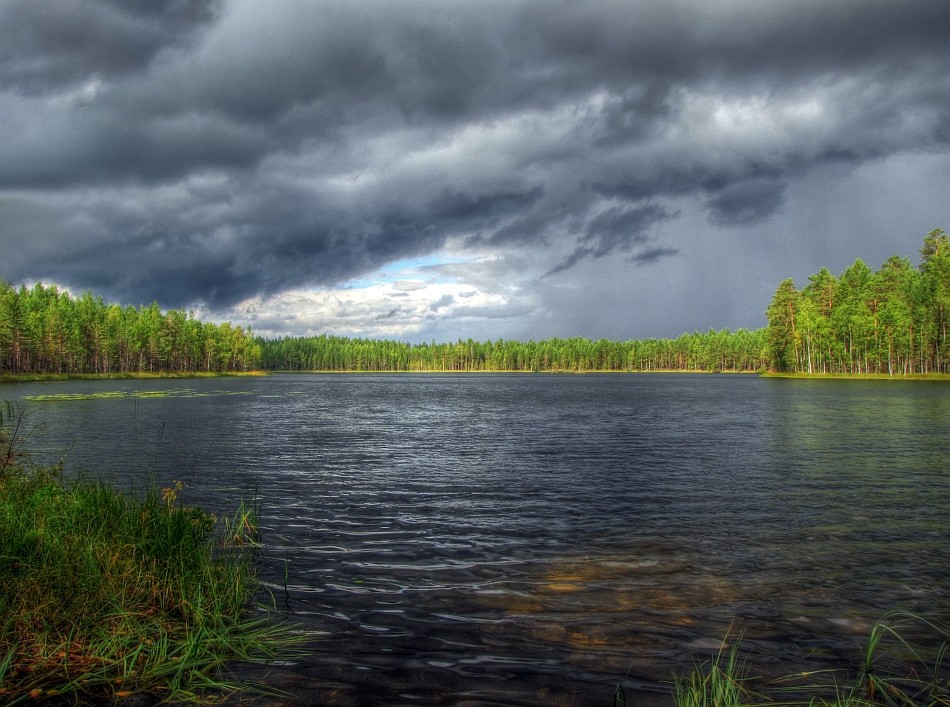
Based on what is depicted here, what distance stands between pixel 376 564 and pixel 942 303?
144241 mm

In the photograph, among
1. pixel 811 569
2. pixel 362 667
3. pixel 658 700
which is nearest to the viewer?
pixel 658 700


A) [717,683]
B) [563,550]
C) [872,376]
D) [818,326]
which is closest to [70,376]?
[563,550]

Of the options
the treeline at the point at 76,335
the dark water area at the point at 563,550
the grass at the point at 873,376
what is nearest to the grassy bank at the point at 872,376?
the grass at the point at 873,376

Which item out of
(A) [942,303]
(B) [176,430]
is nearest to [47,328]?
(B) [176,430]

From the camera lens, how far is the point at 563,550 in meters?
14.9

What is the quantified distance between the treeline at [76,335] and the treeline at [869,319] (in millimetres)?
188778

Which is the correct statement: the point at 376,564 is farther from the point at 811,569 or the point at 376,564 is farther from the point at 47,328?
the point at 47,328

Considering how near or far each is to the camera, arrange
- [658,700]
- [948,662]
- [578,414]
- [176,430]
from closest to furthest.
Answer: [658,700] → [948,662] → [176,430] → [578,414]

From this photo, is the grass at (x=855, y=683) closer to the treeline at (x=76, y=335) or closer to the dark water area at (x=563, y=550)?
the dark water area at (x=563, y=550)

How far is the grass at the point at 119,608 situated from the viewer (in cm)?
748

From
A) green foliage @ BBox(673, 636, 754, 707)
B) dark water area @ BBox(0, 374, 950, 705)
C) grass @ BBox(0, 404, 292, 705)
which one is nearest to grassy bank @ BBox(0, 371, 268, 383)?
dark water area @ BBox(0, 374, 950, 705)

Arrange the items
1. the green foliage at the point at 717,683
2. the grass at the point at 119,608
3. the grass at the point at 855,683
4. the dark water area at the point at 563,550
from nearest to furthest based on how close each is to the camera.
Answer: the green foliage at the point at 717,683
the grass at the point at 855,683
the grass at the point at 119,608
the dark water area at the point at 563,550

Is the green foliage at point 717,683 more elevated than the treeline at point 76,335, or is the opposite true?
the treeline at point 76,335

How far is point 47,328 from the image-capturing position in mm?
151875
